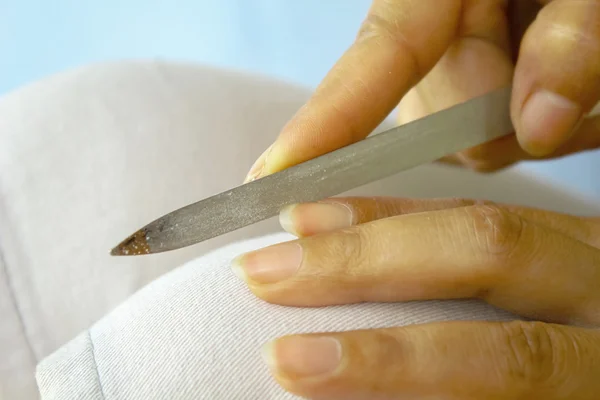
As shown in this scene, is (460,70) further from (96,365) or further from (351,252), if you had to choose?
(96,365)

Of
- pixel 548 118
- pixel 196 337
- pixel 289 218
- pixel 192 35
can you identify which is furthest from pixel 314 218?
pixel 192 35

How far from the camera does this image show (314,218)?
0.41m

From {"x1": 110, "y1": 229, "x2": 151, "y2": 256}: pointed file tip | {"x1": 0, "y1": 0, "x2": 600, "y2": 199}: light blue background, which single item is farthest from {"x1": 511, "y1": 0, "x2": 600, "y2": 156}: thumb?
{"x1": 0, "y1": 0, "x2": 600, "y2": 199}: light blue background

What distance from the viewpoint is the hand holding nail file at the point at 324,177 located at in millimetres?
358

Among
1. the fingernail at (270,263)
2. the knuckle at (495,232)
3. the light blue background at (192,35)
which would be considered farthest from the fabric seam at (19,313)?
the light blue background at (192,35)

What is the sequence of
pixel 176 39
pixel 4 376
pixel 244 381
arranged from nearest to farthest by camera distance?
pixel 244 381 < pixel 4 376 < pixel 176 39

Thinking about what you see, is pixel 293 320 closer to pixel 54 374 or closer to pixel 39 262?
pixel 54 374

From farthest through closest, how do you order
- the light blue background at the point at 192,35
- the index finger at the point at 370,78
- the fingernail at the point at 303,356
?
the light blue background at the point at 192,35 < the index finger at the point at 370,78 < the fingernail at the point at 303,356

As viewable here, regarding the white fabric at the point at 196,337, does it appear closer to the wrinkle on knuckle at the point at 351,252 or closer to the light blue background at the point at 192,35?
the wrinkle on knuckle at the point at 351,252

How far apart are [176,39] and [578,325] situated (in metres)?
1.12

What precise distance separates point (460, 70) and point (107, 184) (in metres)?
0.40

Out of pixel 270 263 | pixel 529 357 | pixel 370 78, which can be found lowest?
pixel 529 357

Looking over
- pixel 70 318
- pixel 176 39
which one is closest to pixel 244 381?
pixel 70 318

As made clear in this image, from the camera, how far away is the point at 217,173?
0.57 metres
